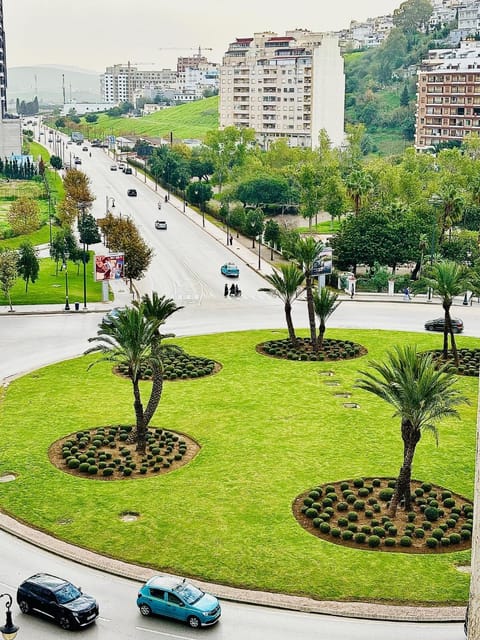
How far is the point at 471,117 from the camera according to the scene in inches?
6781

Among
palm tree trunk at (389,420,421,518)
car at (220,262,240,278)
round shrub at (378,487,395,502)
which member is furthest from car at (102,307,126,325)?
car at (220,262,240,278)

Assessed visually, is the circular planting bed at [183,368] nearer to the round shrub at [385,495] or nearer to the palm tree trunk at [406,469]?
the round shrub at [385,495]

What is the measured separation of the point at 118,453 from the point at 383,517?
12061 millimetres

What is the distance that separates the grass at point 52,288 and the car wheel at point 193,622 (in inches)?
1887

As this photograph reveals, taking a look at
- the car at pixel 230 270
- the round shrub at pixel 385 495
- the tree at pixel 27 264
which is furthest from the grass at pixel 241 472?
the car at pixel 230 270

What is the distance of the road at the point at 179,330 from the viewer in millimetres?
28203

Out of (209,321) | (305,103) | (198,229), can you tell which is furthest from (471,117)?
(209,321)

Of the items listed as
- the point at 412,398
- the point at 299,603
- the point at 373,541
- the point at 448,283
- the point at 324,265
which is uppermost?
the point at 448,283

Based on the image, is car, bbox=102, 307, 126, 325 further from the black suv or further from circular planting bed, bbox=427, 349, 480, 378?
circular planting bed, bbox=427, 349, 480, 378

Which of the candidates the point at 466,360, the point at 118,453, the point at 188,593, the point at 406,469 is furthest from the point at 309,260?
the point at 188,593

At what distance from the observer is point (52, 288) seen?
7888 cm

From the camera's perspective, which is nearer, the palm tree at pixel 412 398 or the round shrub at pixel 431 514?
the palm tree at pixel 412 398

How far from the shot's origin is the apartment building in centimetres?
17138

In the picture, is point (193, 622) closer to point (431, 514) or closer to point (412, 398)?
point (431, 514)
